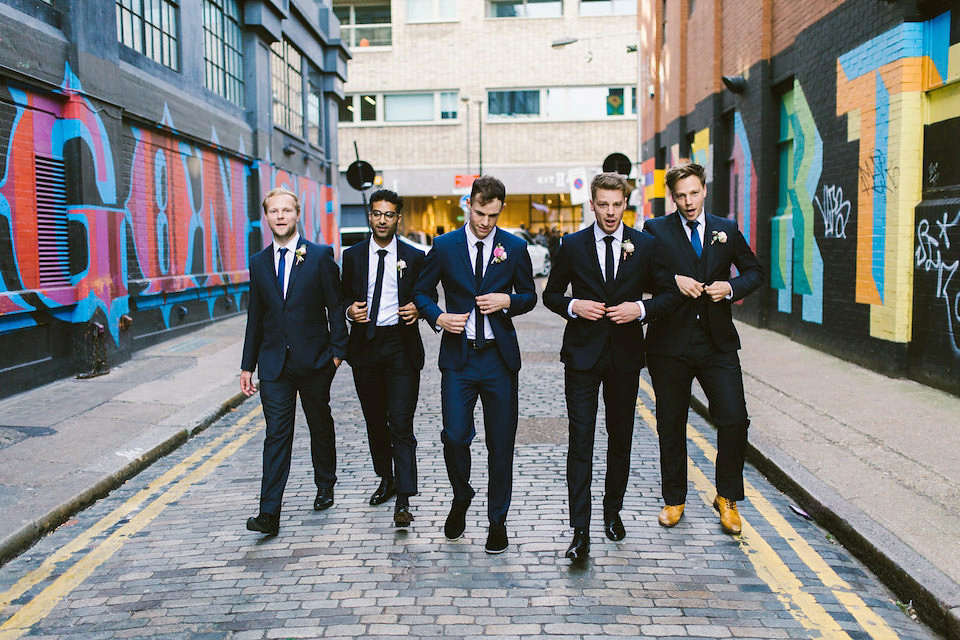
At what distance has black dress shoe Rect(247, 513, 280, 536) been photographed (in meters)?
4.85

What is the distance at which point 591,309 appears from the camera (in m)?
4.44

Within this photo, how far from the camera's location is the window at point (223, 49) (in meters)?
15.4

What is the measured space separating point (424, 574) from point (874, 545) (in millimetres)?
2349

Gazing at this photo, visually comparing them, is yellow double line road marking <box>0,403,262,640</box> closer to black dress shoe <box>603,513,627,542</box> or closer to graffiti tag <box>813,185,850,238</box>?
black dress shoe <box>603,513,627,542</box>

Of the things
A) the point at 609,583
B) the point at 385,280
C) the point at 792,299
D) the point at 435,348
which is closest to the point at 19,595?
the point at 385,280

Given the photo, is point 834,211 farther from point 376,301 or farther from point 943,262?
point 376,301

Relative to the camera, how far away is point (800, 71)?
1240 cm

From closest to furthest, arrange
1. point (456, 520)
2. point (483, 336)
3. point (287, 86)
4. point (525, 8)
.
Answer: point (483, 336) < point (456, 520) < point (287, 86) < point (525, 8)

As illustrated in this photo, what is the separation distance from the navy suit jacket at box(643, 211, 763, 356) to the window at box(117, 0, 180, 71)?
964cm

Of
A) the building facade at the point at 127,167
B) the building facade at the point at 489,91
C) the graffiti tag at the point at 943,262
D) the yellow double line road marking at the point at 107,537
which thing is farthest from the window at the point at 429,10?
the yellow double line road marking at the point at 107,537

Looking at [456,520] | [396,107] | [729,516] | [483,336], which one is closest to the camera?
[483,336]

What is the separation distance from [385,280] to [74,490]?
2.60 m

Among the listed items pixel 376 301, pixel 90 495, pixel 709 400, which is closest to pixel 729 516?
pixel 709 400

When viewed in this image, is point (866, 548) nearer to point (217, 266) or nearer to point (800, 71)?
point (800, 71)
